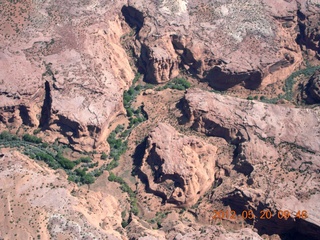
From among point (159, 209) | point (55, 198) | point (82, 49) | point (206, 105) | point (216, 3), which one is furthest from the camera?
point (216, 3)

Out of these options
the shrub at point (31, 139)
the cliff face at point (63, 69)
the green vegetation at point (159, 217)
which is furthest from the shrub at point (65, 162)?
the green vegetation at point (159, 217)

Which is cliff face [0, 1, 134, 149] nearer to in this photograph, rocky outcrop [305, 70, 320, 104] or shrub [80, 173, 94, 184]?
shrub [80, 173, 94, 184]

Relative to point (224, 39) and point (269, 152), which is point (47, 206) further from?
point (224, 39)

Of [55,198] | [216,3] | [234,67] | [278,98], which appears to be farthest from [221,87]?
[55,198]

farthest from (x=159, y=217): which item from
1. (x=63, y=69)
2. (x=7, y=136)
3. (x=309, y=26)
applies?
(x=309, y=26)

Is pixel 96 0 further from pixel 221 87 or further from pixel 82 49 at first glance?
pixel 221 87
